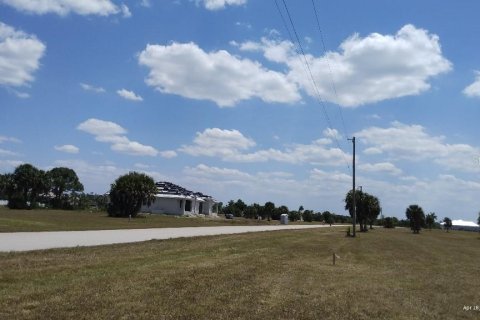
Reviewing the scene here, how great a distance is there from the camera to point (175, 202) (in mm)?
94438

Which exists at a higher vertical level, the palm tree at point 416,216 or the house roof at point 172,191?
the house roof at point 172,191

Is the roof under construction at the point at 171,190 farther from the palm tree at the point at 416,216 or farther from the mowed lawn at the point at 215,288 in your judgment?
the mowed lawn at the point at 215,288

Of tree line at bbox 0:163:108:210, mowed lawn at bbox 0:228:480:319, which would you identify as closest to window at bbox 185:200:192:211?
tree line at bbox 0:163:108:210

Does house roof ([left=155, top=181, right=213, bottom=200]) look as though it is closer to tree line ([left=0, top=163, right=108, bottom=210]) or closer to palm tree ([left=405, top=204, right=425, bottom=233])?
tree line ([left=0, top=163, right=108, bottom=210])

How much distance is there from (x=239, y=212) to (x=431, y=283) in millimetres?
118583

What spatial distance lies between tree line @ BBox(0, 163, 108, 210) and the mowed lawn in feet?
293

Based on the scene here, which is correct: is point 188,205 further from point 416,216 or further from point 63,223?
point 63,223

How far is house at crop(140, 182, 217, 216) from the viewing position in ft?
308

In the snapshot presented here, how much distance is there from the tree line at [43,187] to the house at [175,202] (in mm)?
13844

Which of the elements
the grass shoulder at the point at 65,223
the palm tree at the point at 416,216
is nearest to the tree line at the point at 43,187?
the grass shoulder at the point at 65,223

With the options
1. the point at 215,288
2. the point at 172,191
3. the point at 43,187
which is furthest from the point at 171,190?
the point at 215,288

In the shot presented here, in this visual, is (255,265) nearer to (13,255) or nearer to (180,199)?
(13,255)

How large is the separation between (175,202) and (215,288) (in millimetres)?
83774

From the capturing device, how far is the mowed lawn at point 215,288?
9.13 metres
